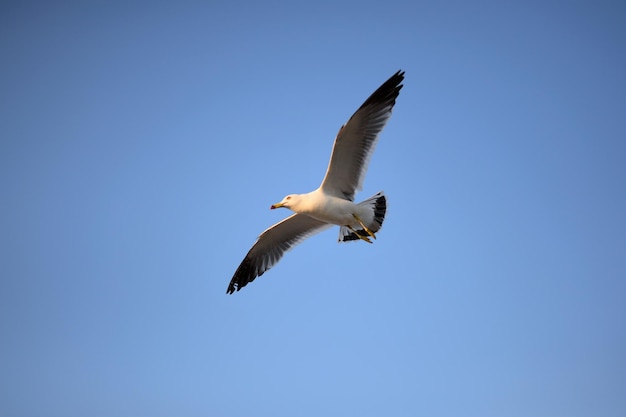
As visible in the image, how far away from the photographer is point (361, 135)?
884 cm

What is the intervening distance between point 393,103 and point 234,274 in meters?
3.99

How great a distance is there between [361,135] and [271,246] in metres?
2.78

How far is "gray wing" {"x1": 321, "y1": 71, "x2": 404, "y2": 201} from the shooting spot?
8727mm

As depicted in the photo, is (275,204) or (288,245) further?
(288,245)

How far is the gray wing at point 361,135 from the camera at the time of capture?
873cm

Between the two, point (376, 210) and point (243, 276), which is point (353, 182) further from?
point (243, 276)

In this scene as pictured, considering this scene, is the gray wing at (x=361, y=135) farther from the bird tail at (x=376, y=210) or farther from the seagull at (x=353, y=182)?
the bird tail at (x=376, y=210)

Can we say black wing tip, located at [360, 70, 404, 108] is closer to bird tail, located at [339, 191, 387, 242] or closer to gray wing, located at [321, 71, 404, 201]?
gray wing, located at [321, 71, 404, 201]

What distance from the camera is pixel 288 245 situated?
1070cm

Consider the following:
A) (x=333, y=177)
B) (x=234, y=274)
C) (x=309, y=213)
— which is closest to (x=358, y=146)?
(x=333, y=177)

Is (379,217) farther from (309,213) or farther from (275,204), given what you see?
(275,204)

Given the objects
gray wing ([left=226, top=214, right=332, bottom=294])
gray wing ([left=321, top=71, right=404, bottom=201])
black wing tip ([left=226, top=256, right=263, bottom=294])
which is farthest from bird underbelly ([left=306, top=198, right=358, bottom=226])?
black wing tip ([left=226, top=256, right=263, bottom=294])

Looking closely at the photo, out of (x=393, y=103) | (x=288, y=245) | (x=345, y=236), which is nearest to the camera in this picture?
(x=393, y=103)

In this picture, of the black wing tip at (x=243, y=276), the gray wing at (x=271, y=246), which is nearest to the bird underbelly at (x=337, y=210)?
the gray wing at (x=271, y=246)
